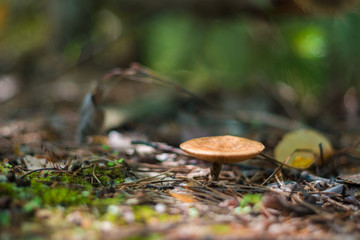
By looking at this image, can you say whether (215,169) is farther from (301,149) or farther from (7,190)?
(7,190)

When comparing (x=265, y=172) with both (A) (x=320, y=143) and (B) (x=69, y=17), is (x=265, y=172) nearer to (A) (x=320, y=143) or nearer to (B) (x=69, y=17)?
(A) (x=320, y=143)

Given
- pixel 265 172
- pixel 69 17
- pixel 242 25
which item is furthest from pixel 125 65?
pixel 265 172

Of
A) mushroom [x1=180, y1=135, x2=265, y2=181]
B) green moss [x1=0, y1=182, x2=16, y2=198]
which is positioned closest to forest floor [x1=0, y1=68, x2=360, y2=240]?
green moss [x1=0, y1=182, x2=16, y2=198]

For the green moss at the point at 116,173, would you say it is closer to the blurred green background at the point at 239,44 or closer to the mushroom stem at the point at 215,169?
the mushroom stem at the point at 215,169

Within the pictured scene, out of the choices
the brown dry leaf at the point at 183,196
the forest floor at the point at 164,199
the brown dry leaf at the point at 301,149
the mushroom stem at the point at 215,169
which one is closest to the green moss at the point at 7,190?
the forest floor at the point at 164,199

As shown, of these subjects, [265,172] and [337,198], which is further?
[265,172]
